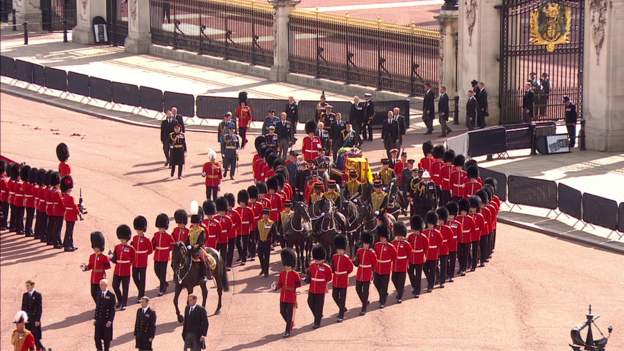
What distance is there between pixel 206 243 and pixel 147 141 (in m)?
11.6

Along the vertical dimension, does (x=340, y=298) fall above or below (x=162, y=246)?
below

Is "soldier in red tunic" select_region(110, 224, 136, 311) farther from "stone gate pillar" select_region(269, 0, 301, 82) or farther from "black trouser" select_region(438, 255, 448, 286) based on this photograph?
"stone gate pillar" select_region(269, 0, 301, 82)

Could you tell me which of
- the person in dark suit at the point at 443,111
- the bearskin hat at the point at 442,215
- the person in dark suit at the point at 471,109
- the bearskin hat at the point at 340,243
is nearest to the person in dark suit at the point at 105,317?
the bearskin hat at the point at 340,243

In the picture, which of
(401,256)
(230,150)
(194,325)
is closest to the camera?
(194,325)

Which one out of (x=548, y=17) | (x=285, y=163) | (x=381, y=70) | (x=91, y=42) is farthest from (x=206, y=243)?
(x=91, y=42)

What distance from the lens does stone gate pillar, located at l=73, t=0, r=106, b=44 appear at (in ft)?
169

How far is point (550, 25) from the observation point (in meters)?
38.3

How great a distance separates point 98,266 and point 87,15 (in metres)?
27.4

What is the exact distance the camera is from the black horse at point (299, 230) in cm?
2669

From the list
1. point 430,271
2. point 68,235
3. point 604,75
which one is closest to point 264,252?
point 430,271

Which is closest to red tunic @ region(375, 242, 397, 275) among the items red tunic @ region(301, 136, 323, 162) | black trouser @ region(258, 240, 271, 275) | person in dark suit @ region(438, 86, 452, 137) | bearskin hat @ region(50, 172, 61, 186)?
black trouser @ region(258, 240, 271, 275)

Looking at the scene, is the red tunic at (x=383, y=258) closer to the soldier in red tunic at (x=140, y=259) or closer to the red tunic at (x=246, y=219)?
the red tunic at (x=246, y=219)

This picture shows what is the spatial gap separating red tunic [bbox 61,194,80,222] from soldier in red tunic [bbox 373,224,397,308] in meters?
5.96

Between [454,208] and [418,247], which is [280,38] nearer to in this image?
[454,208]
